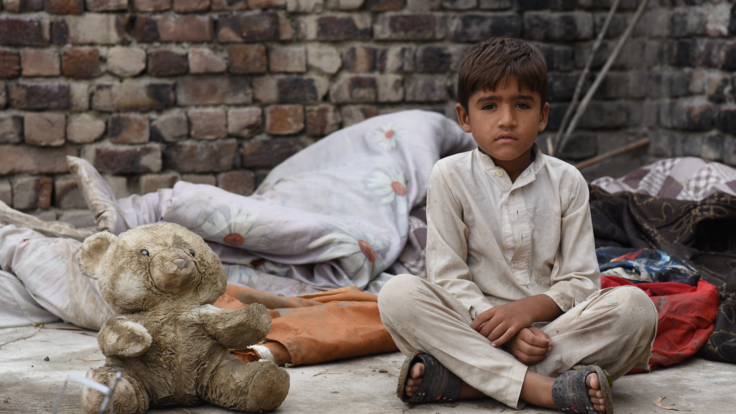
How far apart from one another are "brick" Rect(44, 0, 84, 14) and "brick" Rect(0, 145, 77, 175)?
61cm

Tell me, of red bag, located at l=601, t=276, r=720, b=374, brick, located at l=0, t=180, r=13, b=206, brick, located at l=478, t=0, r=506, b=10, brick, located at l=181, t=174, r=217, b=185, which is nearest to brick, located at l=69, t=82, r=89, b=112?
brick, located at l=0, t=180, r=13, b=206

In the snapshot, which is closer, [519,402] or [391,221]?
[519,402]

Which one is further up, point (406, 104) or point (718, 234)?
point (406, 104)

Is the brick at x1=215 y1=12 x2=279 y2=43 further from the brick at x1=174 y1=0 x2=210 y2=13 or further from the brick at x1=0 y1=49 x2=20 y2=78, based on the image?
the brick at x1=0 y1=49 x2=20 y2=78

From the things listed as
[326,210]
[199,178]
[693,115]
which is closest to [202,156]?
[199,178]

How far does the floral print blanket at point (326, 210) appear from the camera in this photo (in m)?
2.44

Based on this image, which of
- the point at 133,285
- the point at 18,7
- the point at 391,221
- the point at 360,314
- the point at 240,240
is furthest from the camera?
the point at 18,7

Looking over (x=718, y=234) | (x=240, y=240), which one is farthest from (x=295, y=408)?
(x=718, y=234)

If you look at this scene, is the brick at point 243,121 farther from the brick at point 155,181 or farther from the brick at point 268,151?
the brick at point 155,181

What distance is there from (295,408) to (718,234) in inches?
74.0

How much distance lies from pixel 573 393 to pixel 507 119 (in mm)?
635

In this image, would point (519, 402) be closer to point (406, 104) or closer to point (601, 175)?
point (406, 104)

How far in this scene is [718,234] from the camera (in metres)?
2.59

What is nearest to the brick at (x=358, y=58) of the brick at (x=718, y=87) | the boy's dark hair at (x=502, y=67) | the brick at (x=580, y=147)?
the brick at (x=580, y=147)
